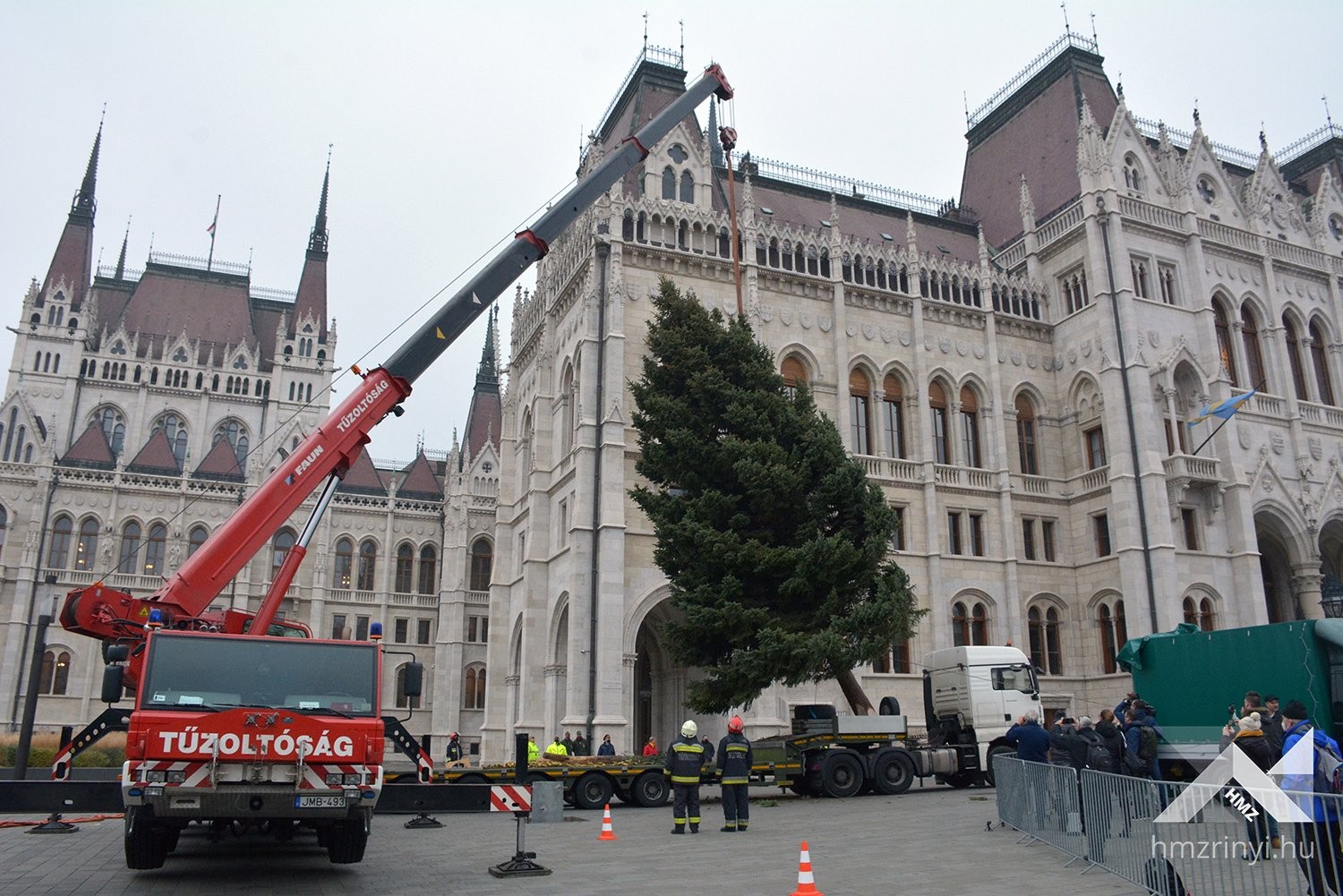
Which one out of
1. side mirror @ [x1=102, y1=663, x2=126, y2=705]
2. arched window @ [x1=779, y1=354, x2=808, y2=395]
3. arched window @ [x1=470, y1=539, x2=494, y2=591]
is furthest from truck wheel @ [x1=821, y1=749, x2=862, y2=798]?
arched window @ [x1=470, y1=539, x2=494, y2=591]

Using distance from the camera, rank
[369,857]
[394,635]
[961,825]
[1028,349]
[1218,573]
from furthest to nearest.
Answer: [394,635]
[1028,349]
[1218,573]
[961,825]
[369,857]

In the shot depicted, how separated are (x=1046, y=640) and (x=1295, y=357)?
16.5m

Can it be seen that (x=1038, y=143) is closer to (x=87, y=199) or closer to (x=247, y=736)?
(x=247, y=736)

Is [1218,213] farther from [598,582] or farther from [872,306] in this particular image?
[598,582]

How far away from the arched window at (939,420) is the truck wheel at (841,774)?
1784 centimetres

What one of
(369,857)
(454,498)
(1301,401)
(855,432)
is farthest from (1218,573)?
(454,498)

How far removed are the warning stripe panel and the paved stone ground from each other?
30.0 inches

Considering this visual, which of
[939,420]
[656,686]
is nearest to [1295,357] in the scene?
[939,420]

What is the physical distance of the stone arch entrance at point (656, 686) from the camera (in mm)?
32938

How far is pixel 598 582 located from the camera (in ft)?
97.7

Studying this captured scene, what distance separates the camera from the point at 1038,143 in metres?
44.1

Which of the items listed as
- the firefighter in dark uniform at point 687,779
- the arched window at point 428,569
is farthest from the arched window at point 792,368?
the arched window at point 428,569

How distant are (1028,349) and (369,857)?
3324 centimetres

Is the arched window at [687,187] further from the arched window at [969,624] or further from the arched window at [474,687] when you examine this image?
the arched window at [474,687]
